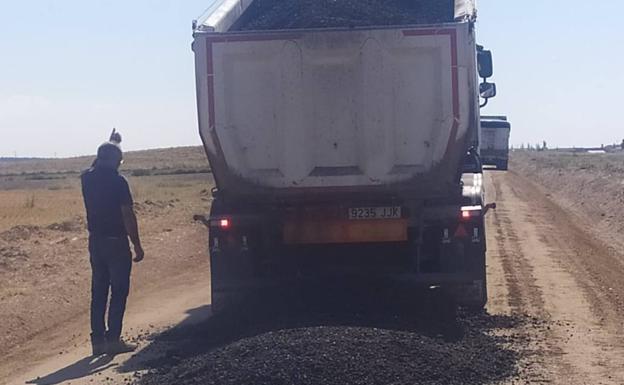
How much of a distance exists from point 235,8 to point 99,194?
3.00 metres

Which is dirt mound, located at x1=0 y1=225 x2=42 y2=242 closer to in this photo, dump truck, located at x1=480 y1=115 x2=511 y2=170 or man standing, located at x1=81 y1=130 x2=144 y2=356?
man standing, located at x1=81 y1=130 x2=144 y2=356

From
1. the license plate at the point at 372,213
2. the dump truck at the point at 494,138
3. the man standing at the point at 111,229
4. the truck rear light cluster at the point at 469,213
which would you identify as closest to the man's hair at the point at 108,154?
the man standing at the point at 111,229

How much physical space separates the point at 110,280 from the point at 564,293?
574 cm

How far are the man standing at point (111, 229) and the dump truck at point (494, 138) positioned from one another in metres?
40.8

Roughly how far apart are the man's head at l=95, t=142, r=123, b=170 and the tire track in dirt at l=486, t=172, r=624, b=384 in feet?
13.8

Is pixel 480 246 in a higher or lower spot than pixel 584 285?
higher

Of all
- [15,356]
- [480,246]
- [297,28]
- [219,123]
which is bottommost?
[15,356]

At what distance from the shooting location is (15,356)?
1010 cm

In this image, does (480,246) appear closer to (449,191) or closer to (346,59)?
(449,191)

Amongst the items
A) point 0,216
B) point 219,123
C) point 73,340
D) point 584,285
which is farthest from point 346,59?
point 0,216

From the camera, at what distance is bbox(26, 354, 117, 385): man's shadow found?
873 centimetres

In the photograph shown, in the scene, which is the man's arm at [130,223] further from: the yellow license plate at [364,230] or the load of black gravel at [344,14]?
the load of black gravel at [344,14]

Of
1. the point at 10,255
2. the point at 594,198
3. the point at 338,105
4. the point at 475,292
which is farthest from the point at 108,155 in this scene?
the point at 594,198

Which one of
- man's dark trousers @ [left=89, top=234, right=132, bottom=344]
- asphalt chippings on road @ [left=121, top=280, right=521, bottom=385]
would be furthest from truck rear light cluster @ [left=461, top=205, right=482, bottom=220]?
man's dark trousers @ [left=89, top=234, right=132, bottom=344]
